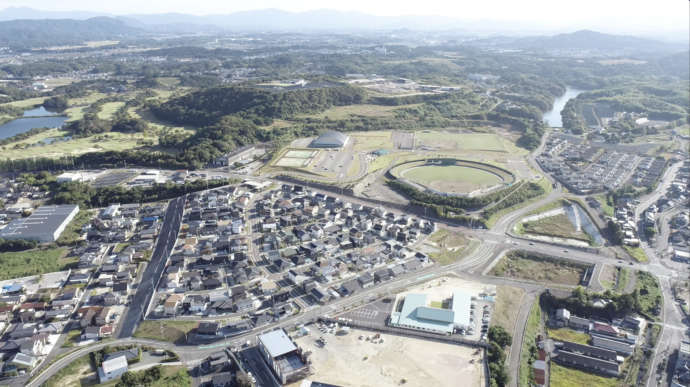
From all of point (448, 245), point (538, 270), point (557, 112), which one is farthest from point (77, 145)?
point (557, 112)

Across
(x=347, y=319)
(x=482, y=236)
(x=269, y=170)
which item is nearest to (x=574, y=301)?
(x=482, y=236)

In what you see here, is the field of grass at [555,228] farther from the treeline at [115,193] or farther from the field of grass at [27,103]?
the field of grass at [27,103]

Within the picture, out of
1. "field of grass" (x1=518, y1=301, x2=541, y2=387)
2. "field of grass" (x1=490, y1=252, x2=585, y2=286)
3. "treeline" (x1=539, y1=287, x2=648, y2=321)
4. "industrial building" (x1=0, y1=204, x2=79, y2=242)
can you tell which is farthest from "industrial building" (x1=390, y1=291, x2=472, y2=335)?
"industrial building" (x1=0, y1=204, x2=79, y2=242)

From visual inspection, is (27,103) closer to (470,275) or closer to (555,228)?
(470,275)

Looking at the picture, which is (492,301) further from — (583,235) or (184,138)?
(184,138)

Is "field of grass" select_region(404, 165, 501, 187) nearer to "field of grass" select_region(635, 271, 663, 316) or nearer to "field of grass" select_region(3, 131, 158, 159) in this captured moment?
"field of grass" select_region(635, 271, 663, 316)

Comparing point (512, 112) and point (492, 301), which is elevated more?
point (512, 112)
